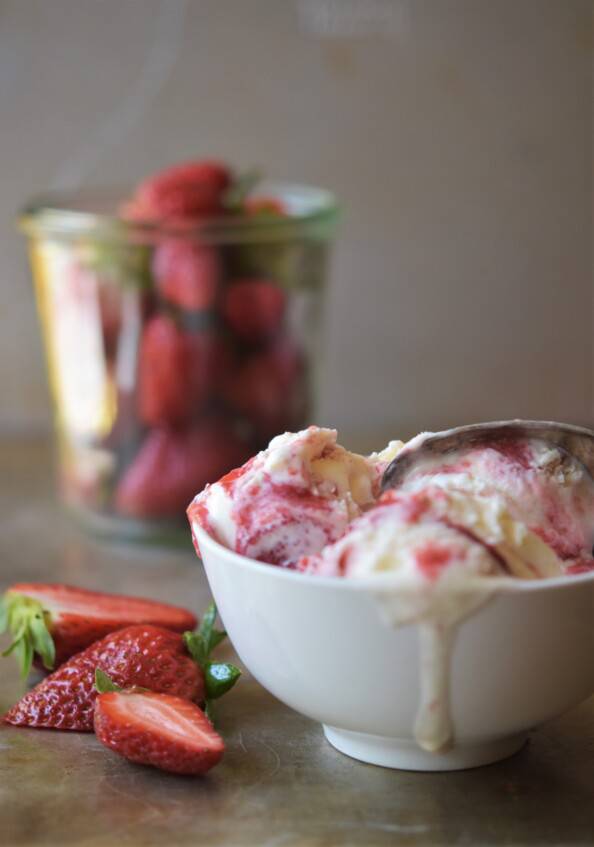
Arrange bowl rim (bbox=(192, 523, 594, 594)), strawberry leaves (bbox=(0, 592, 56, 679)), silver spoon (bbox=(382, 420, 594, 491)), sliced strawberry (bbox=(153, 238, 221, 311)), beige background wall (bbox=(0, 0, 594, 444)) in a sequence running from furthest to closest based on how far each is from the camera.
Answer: beige background wall (bbox=(0, 0, 594, 444)), sliced strawberry (bbox=(153, 238, 221, 311)), strawberry leaves (bbox=(0, 592, 56, 679)), silver spoon (bbox=(382, 420, 594, 491)), bowl rim (bbox=(192, 523, 594, 594))

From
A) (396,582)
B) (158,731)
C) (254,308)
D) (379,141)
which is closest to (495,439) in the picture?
(396,582)

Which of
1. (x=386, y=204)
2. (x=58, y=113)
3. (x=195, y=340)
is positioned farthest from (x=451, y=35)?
(x=195, y=340)

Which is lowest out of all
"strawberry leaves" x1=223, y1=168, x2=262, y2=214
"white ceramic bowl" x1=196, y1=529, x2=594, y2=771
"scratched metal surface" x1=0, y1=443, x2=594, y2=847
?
"scratched metal surface" x1=0, y1=443, x2=594, y2=847

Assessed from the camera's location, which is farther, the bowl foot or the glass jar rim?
the glass jar rim

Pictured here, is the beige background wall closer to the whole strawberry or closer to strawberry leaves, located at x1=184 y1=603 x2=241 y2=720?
strawberry leaves, located at x1=184 y1=603 x2=241 y2=720

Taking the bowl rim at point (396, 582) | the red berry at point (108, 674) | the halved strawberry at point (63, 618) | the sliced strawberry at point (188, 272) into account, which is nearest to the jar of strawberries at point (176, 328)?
the sliced strawberry at point (188, 272)

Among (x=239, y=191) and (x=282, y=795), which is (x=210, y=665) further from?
(x=239, y=191)

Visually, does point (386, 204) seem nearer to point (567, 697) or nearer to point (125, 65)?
point (125, 65)

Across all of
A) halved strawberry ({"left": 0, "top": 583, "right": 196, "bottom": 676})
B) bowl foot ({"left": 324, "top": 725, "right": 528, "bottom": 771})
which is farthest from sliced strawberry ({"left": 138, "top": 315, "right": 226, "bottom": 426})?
bowl foot ({"left": 324, "top": 725, "right": 528, "bottom": 771})

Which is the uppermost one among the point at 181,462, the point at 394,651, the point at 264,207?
the point at 264,207
